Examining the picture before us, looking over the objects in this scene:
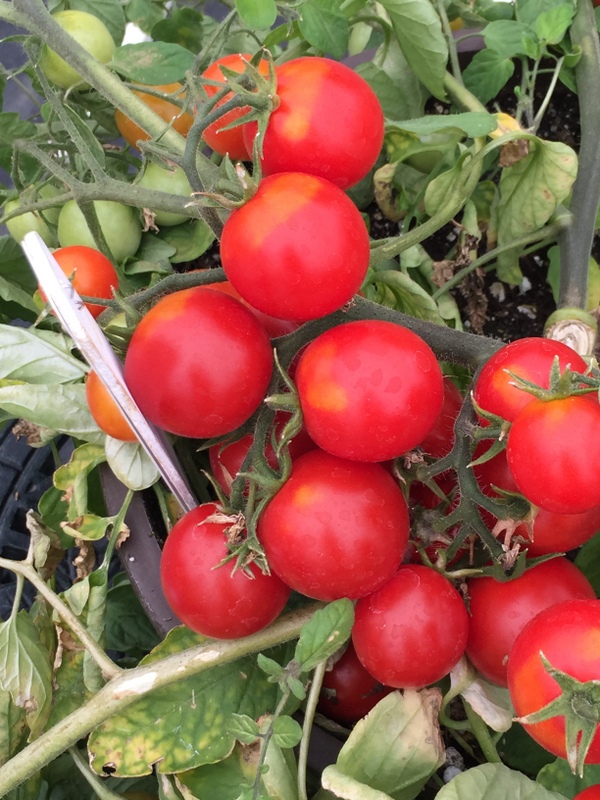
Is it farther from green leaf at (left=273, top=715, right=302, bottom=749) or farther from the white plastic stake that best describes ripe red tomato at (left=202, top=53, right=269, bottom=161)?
green leaf at (left=273, top=715, right=302, bottom=749)

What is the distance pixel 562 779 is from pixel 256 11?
0.48m

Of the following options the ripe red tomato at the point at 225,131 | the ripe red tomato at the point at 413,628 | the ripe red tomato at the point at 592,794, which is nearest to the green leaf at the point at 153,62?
the ripe red tomato at the point at 225,131

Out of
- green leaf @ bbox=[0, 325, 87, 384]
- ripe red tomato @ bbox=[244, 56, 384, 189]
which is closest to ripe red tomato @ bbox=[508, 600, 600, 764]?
ripe red tomato @ bbox=[244, 56, 384, 189]

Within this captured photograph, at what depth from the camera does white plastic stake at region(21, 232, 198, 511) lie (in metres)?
0.32

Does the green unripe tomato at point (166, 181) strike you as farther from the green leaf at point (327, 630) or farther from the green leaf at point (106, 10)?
the green leaf at point (327, 630)

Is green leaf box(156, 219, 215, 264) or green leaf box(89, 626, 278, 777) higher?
green leaf box(156, 219, 215, 264)

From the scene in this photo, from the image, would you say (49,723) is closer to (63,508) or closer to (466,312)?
(63,508)

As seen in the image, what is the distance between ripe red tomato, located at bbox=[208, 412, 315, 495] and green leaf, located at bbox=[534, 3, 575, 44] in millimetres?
357

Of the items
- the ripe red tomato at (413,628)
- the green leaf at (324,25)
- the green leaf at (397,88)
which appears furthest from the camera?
the green leaf at (397,88)

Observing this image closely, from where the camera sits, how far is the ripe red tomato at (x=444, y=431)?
432mm

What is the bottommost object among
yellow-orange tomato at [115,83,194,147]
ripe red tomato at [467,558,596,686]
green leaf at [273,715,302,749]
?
ripe red tomato at [467,558,596,686]

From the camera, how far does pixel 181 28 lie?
24.0 inches

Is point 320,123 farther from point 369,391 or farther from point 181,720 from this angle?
point 181,720

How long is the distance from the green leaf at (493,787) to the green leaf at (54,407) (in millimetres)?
305
